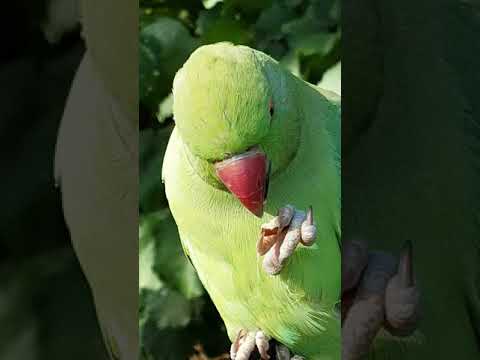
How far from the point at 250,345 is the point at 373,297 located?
0.30 meters

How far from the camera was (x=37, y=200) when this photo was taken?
1723 mm

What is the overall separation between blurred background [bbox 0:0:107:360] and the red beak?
0.48 m

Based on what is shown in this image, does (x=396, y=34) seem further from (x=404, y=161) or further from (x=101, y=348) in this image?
(x=101, y=348)

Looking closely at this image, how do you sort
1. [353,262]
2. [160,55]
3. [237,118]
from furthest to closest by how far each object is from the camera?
[353,262] < [160,55] < [237,118]

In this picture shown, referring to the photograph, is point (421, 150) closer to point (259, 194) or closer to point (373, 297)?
point (373, 297)

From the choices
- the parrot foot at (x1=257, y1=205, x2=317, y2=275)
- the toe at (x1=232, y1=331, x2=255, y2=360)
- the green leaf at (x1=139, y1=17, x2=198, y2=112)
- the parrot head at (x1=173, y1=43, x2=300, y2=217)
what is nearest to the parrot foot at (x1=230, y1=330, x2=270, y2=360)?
the toe at (x1=232, y1=331, x2=255, y2=360)

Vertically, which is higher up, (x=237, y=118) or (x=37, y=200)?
(x=237, y=118)

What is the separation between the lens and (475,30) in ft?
5.68

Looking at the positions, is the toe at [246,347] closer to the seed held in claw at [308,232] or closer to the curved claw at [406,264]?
the seed held in claw at [308,232]

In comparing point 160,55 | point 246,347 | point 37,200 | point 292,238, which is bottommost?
point 246,347

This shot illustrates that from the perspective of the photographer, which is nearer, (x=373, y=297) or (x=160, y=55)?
(x=160, y=55)

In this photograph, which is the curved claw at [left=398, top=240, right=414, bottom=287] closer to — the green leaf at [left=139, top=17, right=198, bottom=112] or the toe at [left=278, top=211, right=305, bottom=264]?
the toe at [left=278, top=211, right=305, bottom=264]

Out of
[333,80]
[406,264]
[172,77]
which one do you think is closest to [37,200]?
[172,77]

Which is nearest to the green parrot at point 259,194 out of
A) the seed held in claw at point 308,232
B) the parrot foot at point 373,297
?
the seed held in claw at point 308,232
